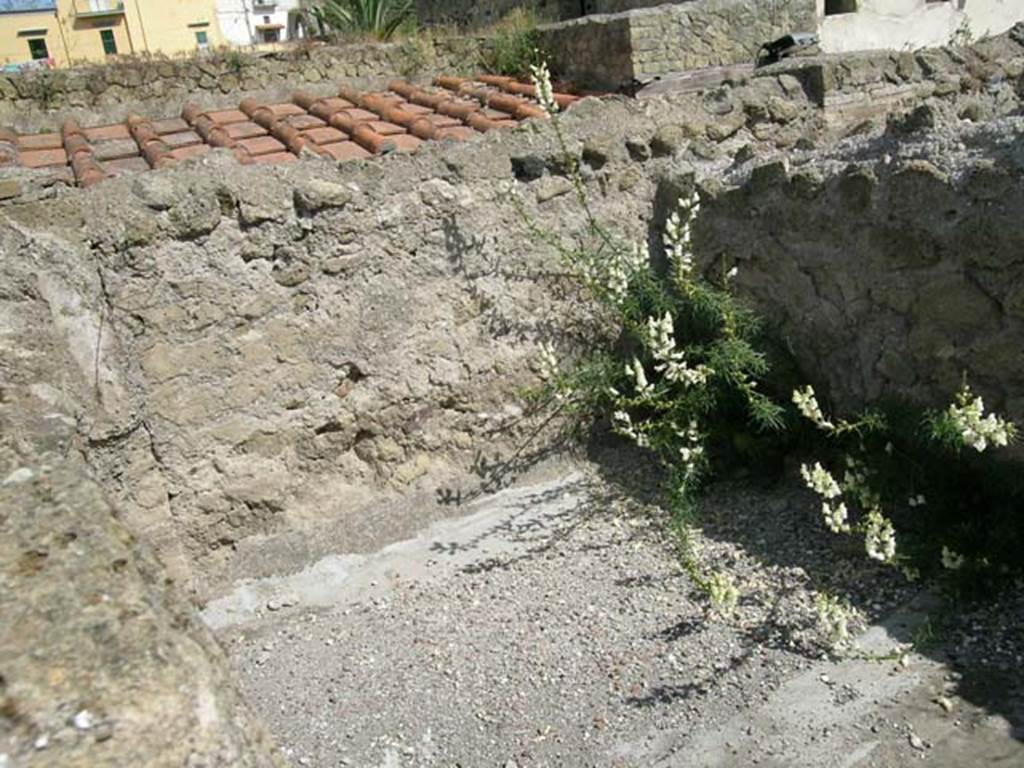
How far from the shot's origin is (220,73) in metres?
5.39

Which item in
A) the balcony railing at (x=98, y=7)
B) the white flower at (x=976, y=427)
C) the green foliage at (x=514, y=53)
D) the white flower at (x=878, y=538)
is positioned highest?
the balcony railing at (x=98, y=7)

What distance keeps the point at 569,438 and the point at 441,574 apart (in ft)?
3.21

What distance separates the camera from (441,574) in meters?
3.24

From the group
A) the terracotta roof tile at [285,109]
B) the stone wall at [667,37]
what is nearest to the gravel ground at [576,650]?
the terracotta roof tile at [285,109]

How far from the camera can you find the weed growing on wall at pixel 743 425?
8.73 ft

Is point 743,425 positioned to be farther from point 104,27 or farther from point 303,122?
point 104,27

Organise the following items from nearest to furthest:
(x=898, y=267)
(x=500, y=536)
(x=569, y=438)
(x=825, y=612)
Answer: (x=825, y=612) → (x=898, y=267) → (x=500, y=536) → (x=569, y=438)

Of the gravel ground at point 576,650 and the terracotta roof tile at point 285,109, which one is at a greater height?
the terracotta roof tile at point 285,109

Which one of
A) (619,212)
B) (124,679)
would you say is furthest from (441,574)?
(124,679)

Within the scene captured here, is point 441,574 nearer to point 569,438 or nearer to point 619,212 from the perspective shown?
point 569,438

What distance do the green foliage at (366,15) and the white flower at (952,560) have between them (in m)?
7.75

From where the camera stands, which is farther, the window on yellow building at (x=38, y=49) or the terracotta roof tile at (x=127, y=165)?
the window on yellow building at (x=38, y=49)

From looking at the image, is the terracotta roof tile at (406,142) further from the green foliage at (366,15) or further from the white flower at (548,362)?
the green foliage at (366,15)

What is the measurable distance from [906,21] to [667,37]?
121 inches
